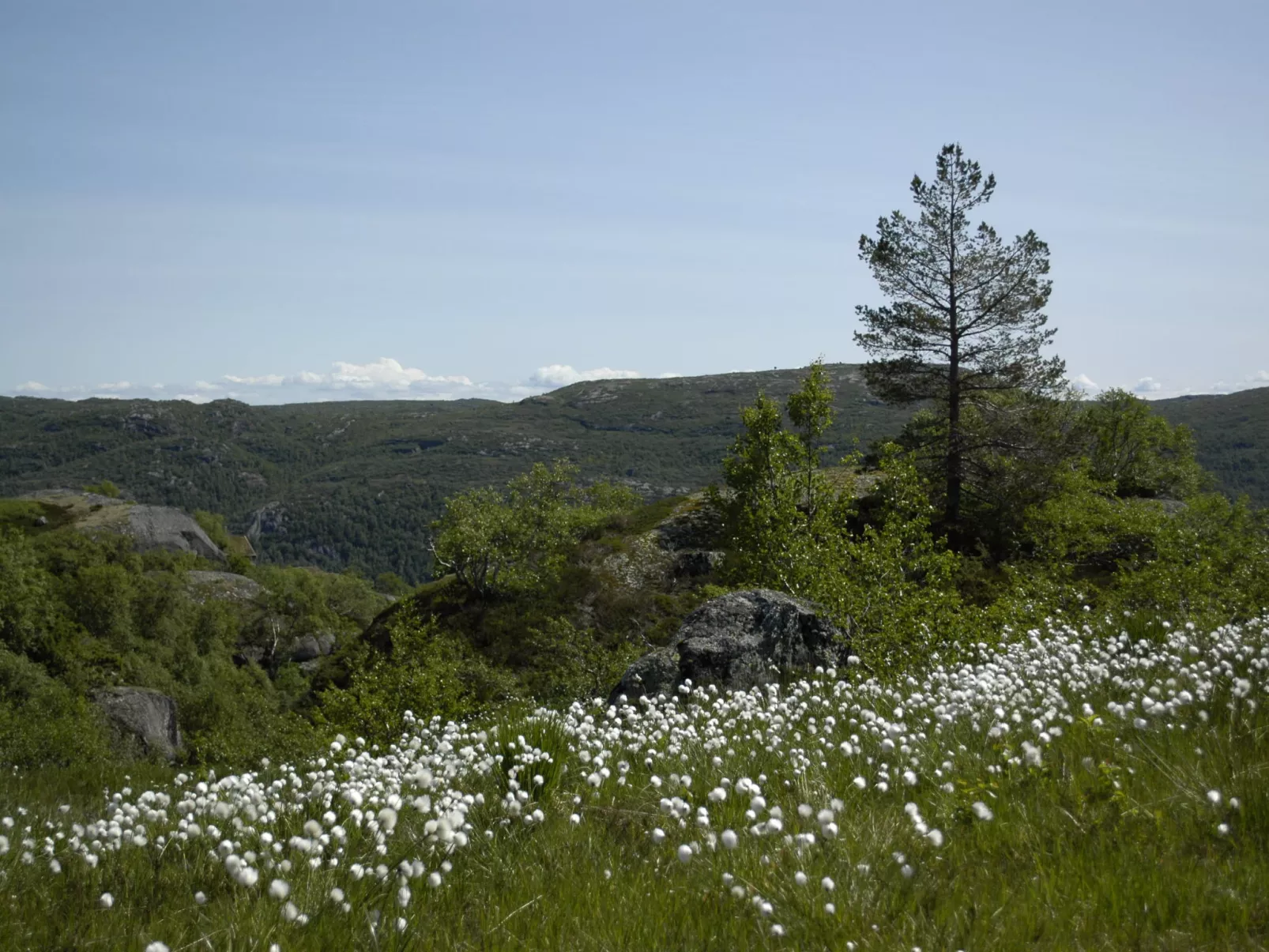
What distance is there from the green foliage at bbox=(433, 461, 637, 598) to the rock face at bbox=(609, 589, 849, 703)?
91.8 ft

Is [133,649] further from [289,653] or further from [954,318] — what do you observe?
[954,318]

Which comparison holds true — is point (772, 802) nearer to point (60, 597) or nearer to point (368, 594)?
point (60, 597)

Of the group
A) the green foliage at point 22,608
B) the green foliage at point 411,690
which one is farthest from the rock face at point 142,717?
the green foliage at point 411,690

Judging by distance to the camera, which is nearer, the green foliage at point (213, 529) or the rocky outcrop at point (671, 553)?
the rocky outcrop at point (671, 553)

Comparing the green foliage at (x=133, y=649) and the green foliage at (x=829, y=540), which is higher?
the green foliage at (x=829, y=540)

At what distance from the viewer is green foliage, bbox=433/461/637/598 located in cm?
4231

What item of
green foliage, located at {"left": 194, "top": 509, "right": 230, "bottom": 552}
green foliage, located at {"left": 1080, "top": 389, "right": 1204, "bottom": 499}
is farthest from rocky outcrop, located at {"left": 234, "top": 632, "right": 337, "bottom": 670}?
green foliage, located at {"left": 1080, "top": 389, "right": 1204, "bottom": 499}

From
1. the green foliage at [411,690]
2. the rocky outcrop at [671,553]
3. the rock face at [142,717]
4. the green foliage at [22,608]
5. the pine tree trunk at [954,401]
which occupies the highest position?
the pine tree trunk at [954,401]

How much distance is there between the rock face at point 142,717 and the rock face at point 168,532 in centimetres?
9463

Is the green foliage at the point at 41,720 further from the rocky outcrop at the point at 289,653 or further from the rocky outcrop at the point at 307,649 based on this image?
the rocky outcrop at the point at 307,649

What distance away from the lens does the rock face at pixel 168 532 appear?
140 meters

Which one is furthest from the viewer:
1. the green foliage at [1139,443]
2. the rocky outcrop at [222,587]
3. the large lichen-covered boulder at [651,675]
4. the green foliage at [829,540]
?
the rocky outcrop at [222,587]

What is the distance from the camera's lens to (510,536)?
143 feet

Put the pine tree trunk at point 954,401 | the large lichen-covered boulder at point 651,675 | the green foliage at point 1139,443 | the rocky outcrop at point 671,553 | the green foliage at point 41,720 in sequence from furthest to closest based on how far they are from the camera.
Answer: the green foliage at point 1139,443
the green foliage at point 41,720
the rocky outcrop at point 671,553
the pine tree trunk at point 954,401
the large lichen-covered boulder at point 651,675
